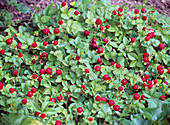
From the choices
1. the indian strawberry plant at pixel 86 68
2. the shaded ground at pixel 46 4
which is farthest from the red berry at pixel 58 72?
the shaded ground at pixel 46 4

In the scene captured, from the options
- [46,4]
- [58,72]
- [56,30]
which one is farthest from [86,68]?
[46,4]

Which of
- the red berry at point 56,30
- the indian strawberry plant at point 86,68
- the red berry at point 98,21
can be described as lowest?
the indian strawberry plant at point 86,68

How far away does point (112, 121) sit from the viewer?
73.7 inches

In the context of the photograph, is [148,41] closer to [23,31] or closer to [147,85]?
[147,85]

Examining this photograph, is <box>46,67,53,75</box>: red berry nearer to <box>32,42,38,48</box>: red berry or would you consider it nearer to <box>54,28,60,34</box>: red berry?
<box>32,42,38,48</box>: red berry

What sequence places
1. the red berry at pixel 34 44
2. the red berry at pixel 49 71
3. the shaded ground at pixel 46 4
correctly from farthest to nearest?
1. the shaded ground at pixel 46 4
2. the red berry at pixel 34 44
3. the red berry at pixel 49 71

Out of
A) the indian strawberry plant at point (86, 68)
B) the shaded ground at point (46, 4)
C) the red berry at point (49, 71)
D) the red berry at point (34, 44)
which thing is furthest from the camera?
the shaded ground at point (46, 4)

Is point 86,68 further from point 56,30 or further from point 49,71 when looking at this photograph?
point 56,30

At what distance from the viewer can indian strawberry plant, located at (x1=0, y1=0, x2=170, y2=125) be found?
1.91 m

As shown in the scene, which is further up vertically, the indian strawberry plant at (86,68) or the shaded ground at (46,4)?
the shaded ground at (46,4)

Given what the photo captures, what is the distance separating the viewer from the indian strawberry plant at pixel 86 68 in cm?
191

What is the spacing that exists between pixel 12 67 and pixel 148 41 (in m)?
1.56

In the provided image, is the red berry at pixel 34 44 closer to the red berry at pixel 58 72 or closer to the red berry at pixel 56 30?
the red berry at pixel 56 30

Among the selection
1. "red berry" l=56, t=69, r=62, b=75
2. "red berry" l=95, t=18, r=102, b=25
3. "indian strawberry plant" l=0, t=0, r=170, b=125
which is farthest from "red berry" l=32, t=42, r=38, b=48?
"red berry" l=95, t=18, r=102, b=25
